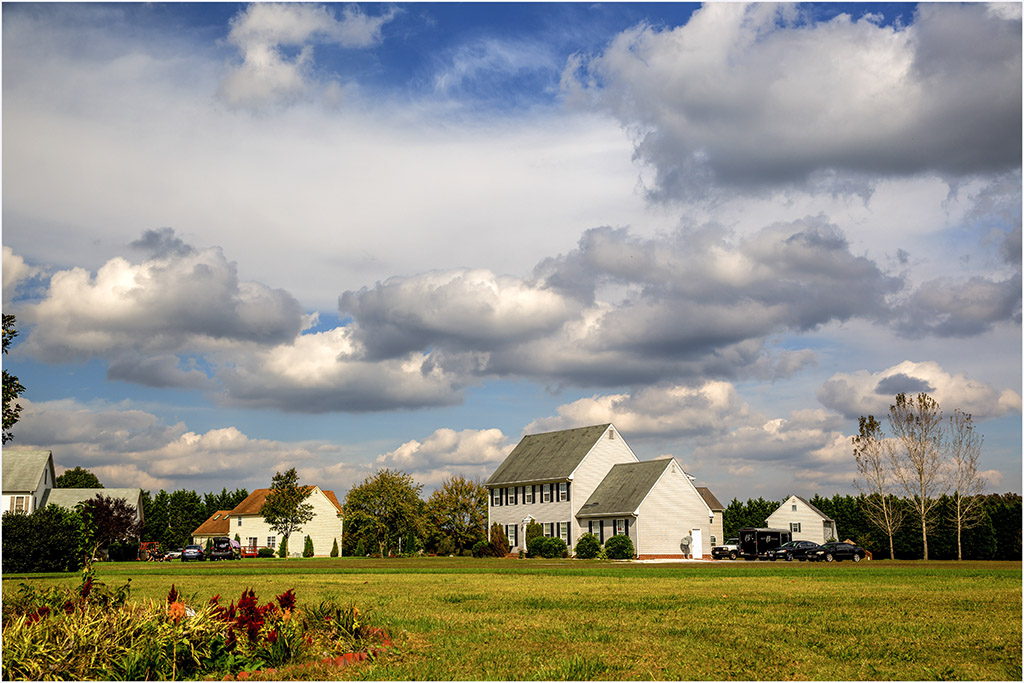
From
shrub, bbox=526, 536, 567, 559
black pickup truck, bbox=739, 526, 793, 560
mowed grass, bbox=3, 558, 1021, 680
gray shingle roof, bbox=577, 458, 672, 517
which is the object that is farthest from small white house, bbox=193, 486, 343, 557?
mowed grass, bbox=3, 558, 1021, 680

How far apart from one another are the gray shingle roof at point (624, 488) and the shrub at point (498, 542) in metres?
6.00

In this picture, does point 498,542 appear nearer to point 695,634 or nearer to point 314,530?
point 314,530

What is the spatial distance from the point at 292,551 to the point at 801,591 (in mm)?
64943

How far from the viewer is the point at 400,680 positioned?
8.10 metres

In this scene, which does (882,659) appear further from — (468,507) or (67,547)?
(468,507)

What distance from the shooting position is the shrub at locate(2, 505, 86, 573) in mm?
33062

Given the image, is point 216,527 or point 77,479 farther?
point 77,479

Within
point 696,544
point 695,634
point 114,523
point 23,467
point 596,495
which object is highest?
point 23,467

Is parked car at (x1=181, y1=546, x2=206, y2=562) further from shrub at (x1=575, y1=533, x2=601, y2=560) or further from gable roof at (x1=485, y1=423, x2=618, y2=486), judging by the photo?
shrub at (x1=575, y1=533, x2=601, y2=560)

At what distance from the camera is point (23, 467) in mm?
70438

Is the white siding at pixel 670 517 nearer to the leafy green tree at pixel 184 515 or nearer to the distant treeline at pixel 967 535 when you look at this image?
the distant treeline at pixel 967 535

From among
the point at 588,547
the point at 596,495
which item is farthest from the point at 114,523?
the point at 588,547

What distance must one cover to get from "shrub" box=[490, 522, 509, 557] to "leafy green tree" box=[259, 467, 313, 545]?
68.6 feet

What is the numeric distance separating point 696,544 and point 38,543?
39.0 m
